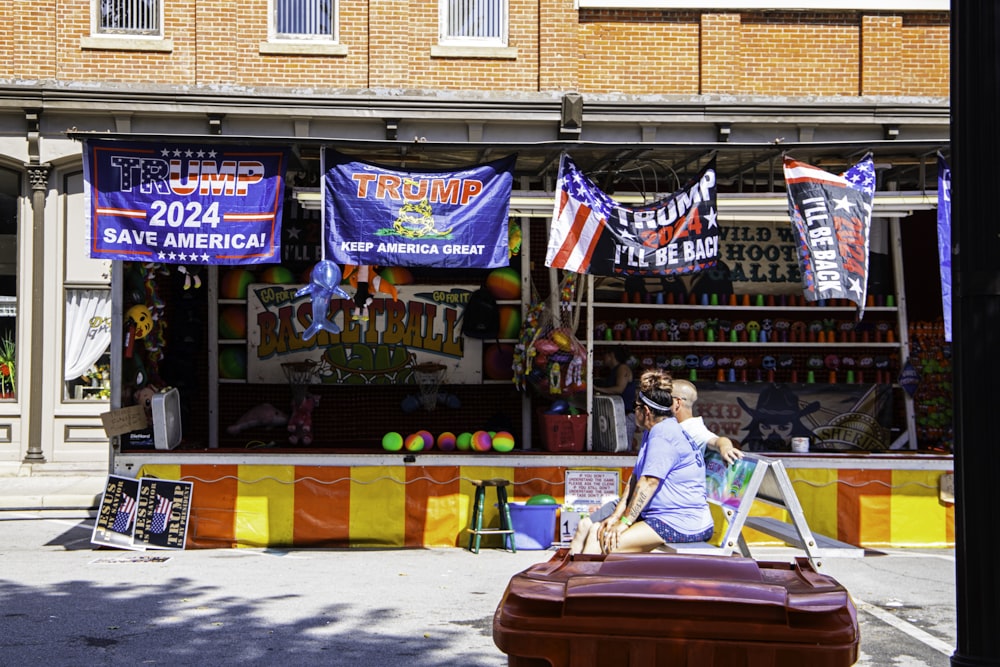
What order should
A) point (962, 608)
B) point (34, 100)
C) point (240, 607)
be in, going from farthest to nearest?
point (34, 100) < point (240, 607) < point (962, 608)

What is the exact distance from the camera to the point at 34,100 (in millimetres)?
16125

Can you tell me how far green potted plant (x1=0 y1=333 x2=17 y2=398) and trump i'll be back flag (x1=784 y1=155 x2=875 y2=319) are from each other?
11.1 meters

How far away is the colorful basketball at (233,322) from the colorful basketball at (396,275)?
175 centimetres

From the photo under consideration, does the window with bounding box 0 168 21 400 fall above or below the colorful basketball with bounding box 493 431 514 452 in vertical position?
above

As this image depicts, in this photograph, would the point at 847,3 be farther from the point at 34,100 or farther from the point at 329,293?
the point at 34,100

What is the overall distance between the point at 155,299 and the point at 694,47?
908 centimetres

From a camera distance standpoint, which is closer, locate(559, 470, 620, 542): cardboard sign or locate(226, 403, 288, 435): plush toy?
locate(559, 470, 620, 542): cardboard sign

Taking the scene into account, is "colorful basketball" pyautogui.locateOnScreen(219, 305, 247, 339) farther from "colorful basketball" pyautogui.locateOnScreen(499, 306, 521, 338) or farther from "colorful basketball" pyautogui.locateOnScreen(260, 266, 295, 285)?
"colorful basketball" pyautogui.locateOnScreen(499, 306, 521, 338)

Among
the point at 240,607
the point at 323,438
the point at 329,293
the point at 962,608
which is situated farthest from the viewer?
the point at 323,438

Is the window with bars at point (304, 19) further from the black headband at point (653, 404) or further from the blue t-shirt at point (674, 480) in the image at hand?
the blue t-shirt at point (674, 480)

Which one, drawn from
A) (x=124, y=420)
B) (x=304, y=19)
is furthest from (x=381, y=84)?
(x=124, y=420)

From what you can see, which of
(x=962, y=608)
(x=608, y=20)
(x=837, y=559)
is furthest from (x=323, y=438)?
(x=962, y=608)

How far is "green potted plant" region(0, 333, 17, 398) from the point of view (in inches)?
642

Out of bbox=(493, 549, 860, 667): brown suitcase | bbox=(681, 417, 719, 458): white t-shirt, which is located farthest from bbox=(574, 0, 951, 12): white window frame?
bbox=(493, 549, 860, 667): brown suitcase
